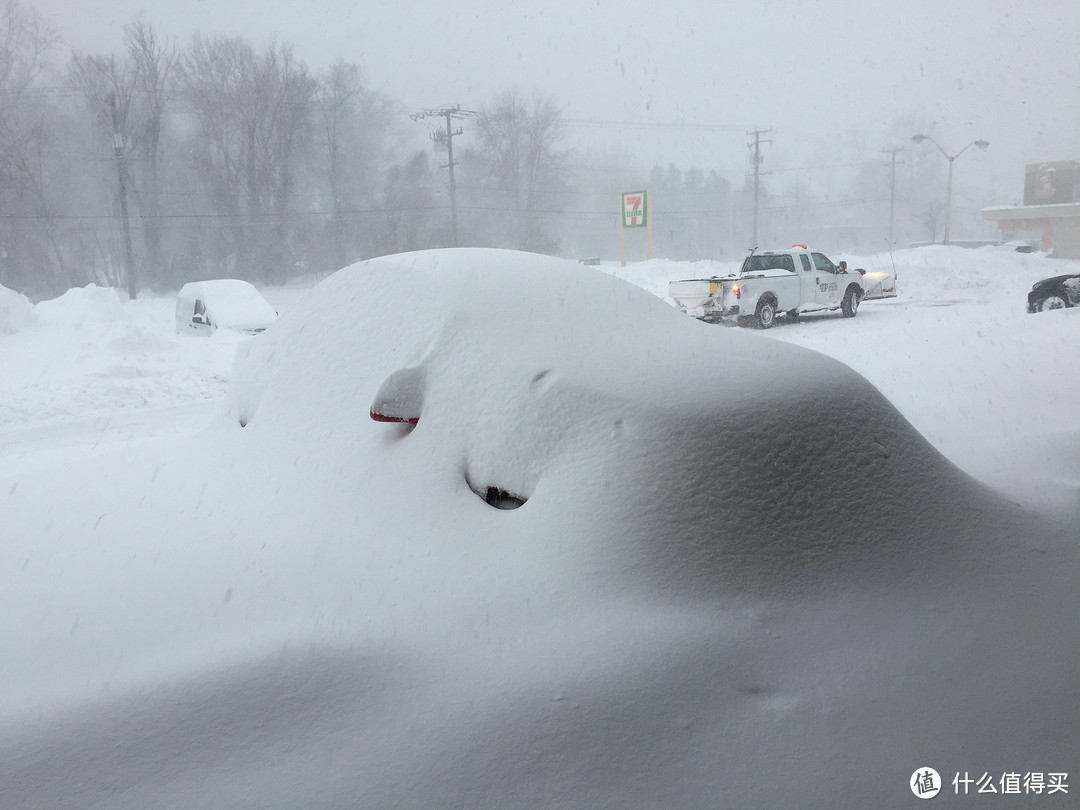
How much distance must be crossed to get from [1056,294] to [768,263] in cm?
547

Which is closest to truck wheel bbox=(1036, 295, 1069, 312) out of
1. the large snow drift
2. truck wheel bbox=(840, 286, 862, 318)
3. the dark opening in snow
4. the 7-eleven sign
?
truck wheel bbox=(840, 286, 862, 318)

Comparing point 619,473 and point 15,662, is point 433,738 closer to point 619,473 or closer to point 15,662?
point 619,473

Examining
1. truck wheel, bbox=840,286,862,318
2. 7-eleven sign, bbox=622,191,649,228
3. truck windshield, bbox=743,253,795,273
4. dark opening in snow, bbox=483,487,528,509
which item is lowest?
truck wheel, bbox=840,286,862,318

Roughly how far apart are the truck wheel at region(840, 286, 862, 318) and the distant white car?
1264cm

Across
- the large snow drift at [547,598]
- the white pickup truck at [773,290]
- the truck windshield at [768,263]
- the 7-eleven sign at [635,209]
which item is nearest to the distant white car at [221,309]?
the white pickup truck at [773,290]

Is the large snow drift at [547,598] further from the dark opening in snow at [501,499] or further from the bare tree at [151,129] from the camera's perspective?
the bare tree at [151,129]

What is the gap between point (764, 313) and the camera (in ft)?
54.1

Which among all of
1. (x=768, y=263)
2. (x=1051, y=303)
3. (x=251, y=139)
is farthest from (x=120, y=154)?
(x=1051, y=303)

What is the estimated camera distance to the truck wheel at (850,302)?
61.2ft

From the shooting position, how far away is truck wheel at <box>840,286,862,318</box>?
1864cm

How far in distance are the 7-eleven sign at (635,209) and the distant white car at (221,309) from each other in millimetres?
16716

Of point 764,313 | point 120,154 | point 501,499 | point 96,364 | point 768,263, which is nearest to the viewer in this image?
point 501,499

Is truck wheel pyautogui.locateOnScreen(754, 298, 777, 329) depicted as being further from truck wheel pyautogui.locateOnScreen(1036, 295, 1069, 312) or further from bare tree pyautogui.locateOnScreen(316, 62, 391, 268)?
bare tree pyautogui.locateOnScreen(316, 62, 391, 268)

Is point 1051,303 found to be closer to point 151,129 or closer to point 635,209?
point 635,209
